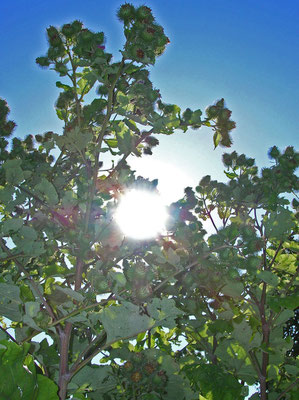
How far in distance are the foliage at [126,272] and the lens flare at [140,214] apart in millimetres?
60

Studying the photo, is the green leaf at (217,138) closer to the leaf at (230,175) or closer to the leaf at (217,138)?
the leaf at (217,138)

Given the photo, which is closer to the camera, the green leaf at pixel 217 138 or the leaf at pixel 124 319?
the leaf at pixel 124 319

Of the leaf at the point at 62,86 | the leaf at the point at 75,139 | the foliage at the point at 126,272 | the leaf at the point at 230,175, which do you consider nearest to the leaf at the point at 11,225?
the foliage at the point at 126,272

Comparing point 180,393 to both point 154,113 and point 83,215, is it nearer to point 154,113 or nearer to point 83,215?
point 83,215

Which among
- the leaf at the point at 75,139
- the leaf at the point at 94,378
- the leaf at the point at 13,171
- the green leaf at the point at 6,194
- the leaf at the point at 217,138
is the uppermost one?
the leaf at the point at 217,138

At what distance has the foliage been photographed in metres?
2.10

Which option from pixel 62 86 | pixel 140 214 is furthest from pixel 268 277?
pixel 62 86

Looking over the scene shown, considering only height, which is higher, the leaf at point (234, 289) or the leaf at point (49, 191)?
the leaf at point (49, 191)

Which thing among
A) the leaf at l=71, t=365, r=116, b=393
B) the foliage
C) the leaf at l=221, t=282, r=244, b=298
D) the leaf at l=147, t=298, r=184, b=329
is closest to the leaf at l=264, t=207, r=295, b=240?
the foliage

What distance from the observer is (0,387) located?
5.54 ft

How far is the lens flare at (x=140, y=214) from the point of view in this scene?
2244 mm

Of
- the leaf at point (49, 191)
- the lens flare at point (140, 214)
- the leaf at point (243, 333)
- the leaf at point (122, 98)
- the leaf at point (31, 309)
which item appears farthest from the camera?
the leaf at point (243, 333)

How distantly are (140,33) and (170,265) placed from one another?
4.92 ft

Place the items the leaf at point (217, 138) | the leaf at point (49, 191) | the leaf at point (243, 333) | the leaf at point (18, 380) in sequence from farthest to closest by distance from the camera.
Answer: the leaf at point (217, 138), the leaf at point (243, 333), the leaf at point (49, 191), the leaf at point (18, 380)
